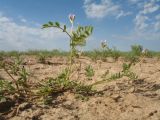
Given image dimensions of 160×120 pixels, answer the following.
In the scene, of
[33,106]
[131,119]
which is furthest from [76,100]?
[131,119]

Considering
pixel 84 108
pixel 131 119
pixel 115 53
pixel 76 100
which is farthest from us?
pixel 115 53

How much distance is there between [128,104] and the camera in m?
2.94

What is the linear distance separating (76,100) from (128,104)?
0.52 meters

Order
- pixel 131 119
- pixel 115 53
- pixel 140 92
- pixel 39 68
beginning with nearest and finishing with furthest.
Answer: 1. pixel 131 119
2. pixel 140 92
3. pixel 39 68
4. pixel 115 53

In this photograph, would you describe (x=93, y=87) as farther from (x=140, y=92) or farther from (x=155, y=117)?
(x=155, y=117)

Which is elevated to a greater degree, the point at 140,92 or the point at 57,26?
the point at 57,26

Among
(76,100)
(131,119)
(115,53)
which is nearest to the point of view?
(131,119)

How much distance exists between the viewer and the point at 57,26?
2982 millimetres

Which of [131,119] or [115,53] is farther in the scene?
[115,53]

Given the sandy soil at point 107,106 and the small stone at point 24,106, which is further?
the small stone at point 24,106

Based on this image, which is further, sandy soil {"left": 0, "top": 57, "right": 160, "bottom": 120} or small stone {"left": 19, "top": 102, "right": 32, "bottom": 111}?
small stone {"left": 19, "top": 102, "right": 32, "bottom": 111}

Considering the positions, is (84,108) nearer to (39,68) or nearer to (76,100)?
(76,100)

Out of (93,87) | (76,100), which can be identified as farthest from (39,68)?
(76,100)

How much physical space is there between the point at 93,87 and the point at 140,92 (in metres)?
0.53
